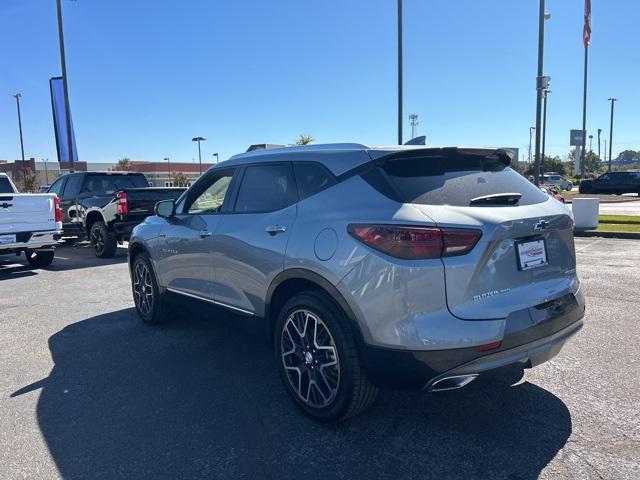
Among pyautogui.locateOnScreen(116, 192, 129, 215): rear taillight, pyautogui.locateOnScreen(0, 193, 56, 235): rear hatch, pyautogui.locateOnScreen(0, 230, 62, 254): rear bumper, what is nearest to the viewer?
pyautogui.locateOnScreen(0, 193, 56, 235): rear hatch

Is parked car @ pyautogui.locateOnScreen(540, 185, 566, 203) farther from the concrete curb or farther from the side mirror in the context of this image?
the side mirror

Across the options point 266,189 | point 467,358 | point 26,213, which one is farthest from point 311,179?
point 26,213

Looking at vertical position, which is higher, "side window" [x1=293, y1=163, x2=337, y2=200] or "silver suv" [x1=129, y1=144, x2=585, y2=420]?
"side window" [x1=293, y1=163, x2=337, y2=200]

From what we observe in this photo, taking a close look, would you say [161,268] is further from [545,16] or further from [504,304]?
[545,16]

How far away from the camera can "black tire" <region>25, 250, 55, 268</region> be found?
10.4 meters

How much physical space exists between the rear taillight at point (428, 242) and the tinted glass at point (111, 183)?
36.5 ft

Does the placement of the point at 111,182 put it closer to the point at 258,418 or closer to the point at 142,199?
the point at 142,199

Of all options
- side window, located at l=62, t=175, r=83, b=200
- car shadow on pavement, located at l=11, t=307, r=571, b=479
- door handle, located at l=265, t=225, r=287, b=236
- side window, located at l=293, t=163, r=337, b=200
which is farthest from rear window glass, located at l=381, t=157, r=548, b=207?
side window, located at l=62, t=175, r=83, b=200

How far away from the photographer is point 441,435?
3195mm

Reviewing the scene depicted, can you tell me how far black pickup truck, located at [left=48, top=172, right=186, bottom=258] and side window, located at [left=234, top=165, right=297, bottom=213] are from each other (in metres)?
7.20

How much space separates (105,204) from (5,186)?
78.6 inches

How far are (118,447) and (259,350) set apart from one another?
1.83 metres

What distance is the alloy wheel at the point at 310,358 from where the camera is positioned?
3.24 m

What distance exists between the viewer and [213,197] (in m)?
4.73
